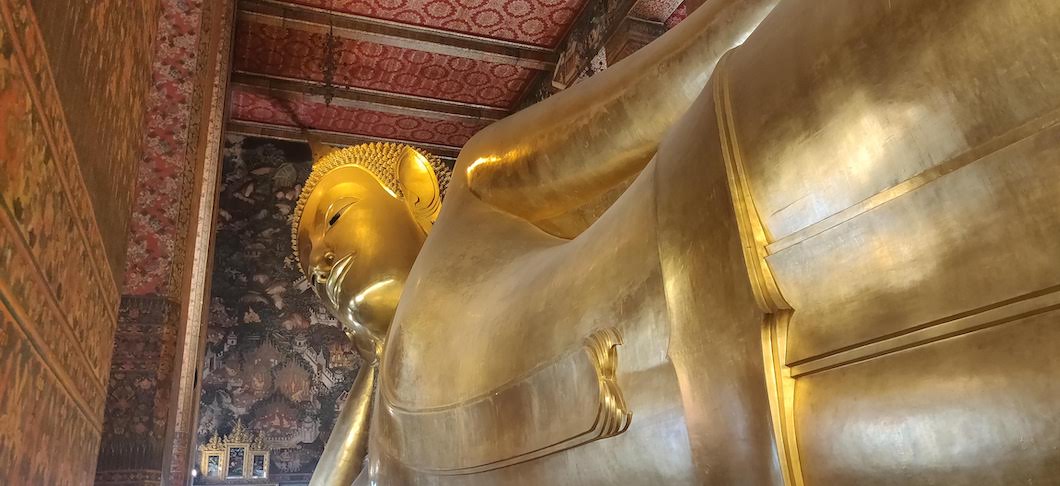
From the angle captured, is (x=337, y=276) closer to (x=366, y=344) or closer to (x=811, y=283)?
(x=366, y=344)

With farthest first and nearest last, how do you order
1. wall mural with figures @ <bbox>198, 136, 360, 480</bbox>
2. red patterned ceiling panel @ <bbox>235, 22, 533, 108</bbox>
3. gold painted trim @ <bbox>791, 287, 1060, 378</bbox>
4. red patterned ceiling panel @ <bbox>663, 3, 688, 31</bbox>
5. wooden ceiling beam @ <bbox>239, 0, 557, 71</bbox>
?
wall mural with figures @ <bbox>198, 136, 360, 480</bbox> → red patterned ceiling panel @ <bbox>235, 22, 533, 108</bbox> → wooden ceiling beam @ <bbox>239, 0, 557, 71</bbox> → red patterned ceiling panel @ <bbox>663, 3, 688, 31</bbox> → gold painted trim @ <bbox>791, 287, 1060, 378</bbox>

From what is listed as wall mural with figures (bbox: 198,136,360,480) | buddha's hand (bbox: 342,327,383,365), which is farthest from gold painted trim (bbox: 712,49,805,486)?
wall mural with figures (bbox: 198,136,360,480)

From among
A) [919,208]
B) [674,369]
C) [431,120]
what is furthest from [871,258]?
[431,120]

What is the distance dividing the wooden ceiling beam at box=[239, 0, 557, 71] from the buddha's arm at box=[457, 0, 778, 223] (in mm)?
4459

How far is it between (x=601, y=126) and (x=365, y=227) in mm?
1089

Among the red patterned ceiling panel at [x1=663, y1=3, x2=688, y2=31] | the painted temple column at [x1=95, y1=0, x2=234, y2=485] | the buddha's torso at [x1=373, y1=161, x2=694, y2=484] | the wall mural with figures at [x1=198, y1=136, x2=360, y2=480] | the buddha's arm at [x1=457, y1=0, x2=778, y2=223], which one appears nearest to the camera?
the buddha's torso at [x1=373, y1=161, x2=694, y2=484]

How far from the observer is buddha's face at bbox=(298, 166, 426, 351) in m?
2.29

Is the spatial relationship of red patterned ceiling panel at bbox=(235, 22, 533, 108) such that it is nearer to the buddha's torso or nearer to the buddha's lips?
the buddha's lips

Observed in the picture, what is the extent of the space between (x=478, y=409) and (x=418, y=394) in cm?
25

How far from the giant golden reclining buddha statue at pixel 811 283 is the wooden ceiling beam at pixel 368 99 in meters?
5.45

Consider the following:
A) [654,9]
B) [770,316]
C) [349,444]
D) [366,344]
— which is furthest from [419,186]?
[654,9]

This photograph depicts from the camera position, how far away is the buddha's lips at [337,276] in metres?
2.30

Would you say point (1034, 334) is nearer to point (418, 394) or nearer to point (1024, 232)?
point (1024, 232)

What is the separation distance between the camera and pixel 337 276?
2.32 m
